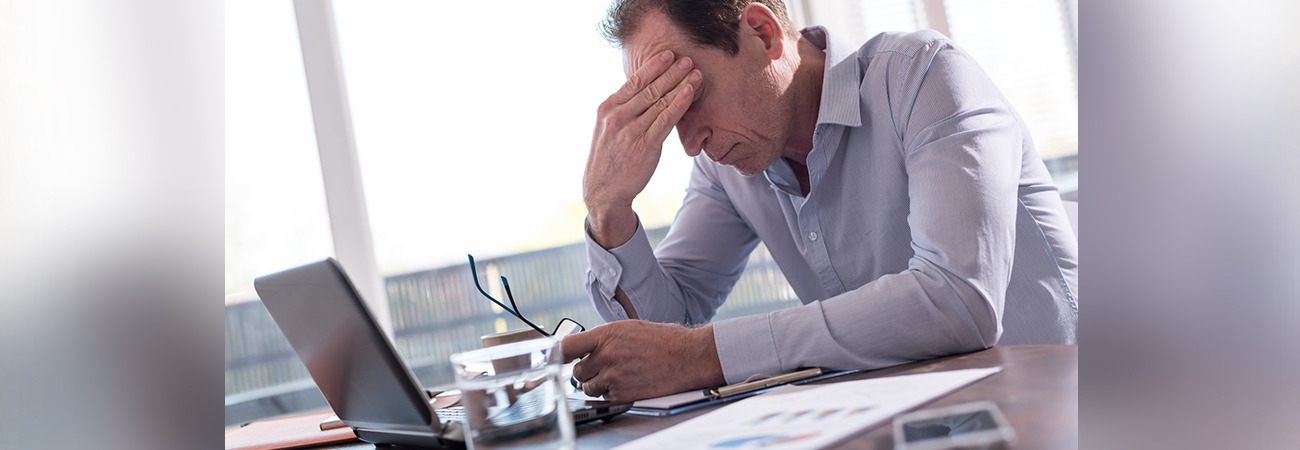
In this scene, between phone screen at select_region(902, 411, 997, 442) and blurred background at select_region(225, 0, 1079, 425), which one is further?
blurred background at select_region(225, 0, 1079, 425)

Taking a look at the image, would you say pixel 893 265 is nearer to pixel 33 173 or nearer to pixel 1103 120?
pixel 1103 120

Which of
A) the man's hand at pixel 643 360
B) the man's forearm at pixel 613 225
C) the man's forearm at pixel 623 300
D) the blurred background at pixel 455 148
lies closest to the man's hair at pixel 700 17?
the man's forearm at pixel 613 225

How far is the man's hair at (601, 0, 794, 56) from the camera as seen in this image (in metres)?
1.37

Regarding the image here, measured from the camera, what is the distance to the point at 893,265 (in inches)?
54.4

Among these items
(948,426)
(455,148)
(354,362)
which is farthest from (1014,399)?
(455,148)

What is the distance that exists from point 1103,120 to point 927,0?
103 inches

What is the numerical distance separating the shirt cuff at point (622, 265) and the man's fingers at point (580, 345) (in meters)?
0.47

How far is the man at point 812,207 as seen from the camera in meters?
0.95

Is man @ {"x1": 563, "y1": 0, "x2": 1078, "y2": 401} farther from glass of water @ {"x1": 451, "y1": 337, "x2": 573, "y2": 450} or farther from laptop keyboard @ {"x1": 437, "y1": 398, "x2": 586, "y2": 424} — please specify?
glass of water @ {"x1": 451, "y1": 337, "x2": 573, "y2": 450}

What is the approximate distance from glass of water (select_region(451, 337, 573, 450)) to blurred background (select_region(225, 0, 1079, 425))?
2.09 metres

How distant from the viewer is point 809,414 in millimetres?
591

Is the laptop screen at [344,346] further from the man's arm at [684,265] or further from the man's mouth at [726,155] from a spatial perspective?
the man's mouth at [726,155]

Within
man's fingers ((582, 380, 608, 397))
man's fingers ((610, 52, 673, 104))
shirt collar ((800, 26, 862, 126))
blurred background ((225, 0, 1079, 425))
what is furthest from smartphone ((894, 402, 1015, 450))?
blurred background ((225, 0, 1079, 425))

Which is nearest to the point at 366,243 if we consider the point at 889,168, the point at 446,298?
the point at 446,298
